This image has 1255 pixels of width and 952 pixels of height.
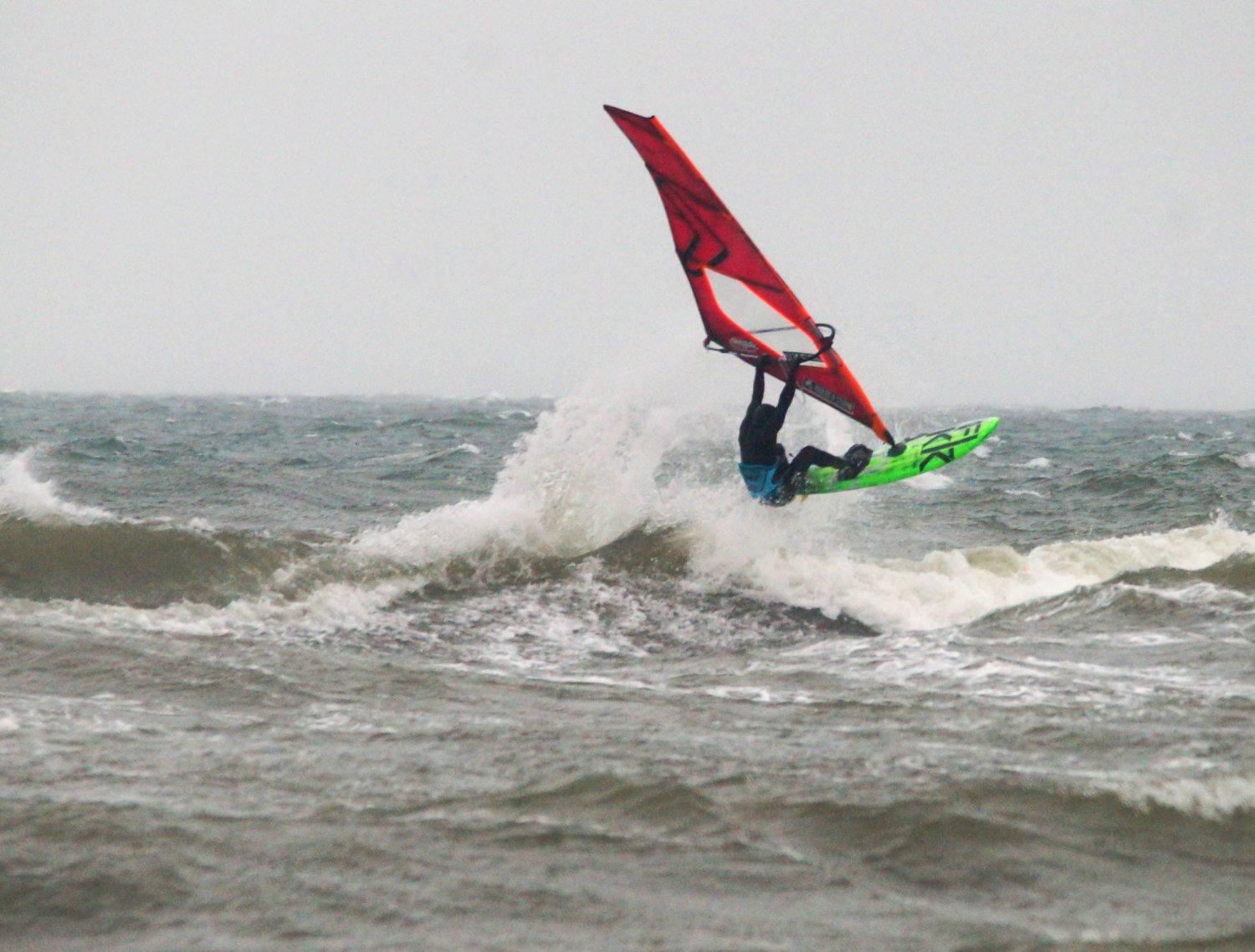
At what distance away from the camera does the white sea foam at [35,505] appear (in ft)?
34.5

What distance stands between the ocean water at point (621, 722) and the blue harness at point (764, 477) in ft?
2.36

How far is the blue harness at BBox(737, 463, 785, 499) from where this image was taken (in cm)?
972

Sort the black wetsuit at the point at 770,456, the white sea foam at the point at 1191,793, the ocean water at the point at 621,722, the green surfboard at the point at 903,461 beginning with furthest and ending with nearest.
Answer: the green surfboard at the point at 903,461, the black wetsuit at the point at 770,456, the white sea foam at the point at 1191,793, the ocean water at the point at 621,722

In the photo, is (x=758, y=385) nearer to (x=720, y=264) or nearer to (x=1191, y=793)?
(x=720, y=264)

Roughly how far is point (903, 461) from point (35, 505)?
25.6 feet

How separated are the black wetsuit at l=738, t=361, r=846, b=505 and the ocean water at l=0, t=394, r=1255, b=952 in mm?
716

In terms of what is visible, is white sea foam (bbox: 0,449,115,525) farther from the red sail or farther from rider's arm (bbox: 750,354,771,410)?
rider's arm (bbox: 750,354,771,410)

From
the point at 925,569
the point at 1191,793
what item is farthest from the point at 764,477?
the point at 1191,793

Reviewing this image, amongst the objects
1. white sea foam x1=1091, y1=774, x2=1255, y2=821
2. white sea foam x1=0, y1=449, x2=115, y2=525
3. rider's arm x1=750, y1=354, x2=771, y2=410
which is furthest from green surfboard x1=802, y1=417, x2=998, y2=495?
white sea foam x1=0, y1=449, x2=115, y2=525

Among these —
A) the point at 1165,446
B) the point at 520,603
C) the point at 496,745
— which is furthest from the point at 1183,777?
the point at 1165,446

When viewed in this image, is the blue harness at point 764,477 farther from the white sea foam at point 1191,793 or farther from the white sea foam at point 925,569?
the white sea foam at point 1191,793

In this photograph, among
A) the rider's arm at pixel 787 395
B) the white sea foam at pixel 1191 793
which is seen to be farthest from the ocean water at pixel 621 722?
the rider's arm at pixel 787 395

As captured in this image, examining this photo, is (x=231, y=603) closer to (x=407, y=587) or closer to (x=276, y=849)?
(x=407, y=587)

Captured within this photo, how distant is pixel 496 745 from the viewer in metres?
5.59
